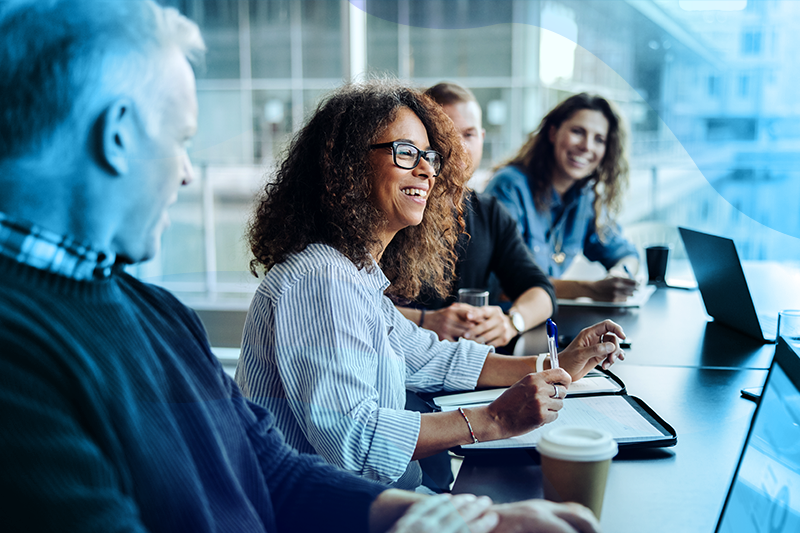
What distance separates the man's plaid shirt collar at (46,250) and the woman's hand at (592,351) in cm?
85

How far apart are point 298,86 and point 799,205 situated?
231 centimetres

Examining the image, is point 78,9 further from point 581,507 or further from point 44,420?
point 581,507

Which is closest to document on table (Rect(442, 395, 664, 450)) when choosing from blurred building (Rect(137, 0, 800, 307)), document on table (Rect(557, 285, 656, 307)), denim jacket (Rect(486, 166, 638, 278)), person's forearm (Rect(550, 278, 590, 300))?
document on table (Rect(557, 285, 656, 307))

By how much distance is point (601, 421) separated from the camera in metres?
0.90

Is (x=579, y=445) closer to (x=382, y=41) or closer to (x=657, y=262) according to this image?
(x=657, y=262)

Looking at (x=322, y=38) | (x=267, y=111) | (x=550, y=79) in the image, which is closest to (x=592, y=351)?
(x=550, y=79)

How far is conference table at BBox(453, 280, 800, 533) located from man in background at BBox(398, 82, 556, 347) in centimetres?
7

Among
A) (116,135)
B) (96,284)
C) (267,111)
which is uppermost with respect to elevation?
(267,111)

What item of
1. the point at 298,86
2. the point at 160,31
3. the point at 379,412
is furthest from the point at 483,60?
the point at 160,31

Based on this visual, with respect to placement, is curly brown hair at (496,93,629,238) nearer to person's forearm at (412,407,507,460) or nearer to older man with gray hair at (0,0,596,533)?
person's forearm at (412,407,507,460)

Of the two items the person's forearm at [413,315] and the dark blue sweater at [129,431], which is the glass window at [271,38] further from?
the dark blue sweater at [129,431]

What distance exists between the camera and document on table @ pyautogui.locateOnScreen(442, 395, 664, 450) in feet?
2.76

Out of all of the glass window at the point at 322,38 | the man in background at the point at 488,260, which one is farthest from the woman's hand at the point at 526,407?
the glass window at the point at 322,38

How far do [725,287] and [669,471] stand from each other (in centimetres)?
87
